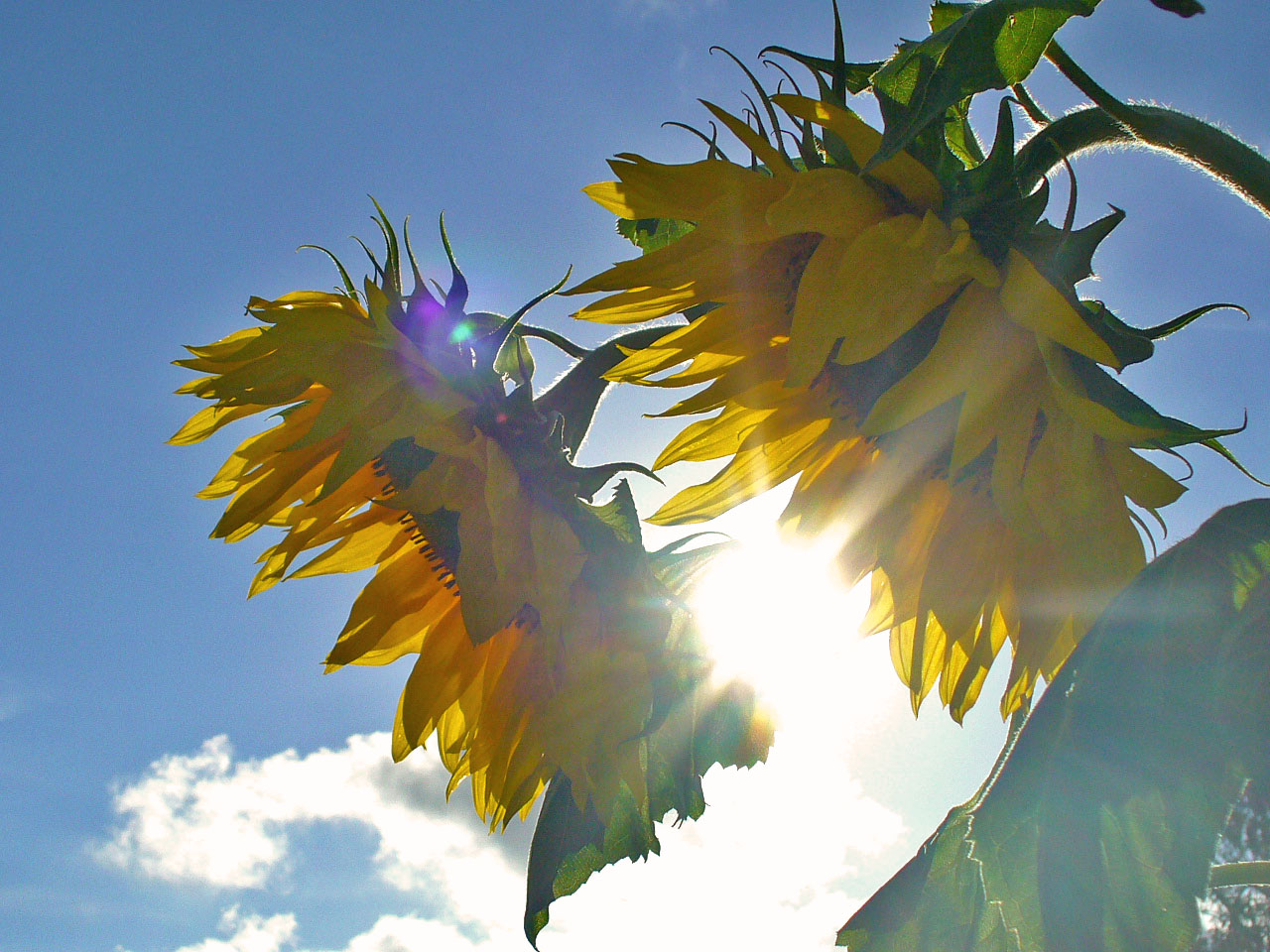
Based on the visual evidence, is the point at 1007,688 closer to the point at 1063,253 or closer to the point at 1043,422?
the point at 1043,422

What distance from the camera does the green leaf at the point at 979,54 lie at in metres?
0.86

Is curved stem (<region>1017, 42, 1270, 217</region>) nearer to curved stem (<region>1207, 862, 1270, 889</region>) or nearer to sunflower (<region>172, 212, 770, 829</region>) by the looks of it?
sunflower (<region>172, 212, 770, 829</region>)

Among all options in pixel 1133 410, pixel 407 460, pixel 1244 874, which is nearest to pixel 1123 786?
pixel 1133 410

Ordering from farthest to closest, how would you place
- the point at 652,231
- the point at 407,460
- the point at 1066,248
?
the point at 652,231
the point at 407,460
the point at 1066,248

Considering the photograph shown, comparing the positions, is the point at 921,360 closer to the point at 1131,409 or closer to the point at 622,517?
the point at 1131,409

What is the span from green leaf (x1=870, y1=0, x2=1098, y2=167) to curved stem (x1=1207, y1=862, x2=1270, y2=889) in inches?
31.5

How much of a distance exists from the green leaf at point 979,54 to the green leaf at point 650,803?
728 millimetres

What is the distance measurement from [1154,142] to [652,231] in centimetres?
65

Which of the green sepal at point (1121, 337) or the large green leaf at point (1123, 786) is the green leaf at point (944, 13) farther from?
the large green leaf at point (1123, 786)

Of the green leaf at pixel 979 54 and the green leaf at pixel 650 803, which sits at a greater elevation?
the green leaf at pixel 979 54

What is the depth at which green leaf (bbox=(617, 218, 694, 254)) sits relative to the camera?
4.57ft

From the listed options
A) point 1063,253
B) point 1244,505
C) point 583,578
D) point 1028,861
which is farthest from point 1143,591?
point 583,578

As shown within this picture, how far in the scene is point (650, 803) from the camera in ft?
4.32

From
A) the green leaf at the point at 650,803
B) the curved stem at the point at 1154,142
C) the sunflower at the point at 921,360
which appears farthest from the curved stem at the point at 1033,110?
the green leaf at the point at 650,803
